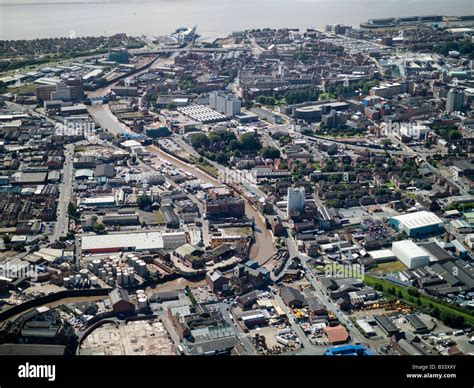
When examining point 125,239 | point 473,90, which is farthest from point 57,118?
point 473,90

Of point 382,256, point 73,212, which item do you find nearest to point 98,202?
point 73,212

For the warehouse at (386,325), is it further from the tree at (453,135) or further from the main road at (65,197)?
the tree at (453,135)

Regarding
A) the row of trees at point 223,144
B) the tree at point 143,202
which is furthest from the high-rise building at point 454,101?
the tree at point 143,202

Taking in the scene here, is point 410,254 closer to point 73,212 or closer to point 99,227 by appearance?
point 99,227
